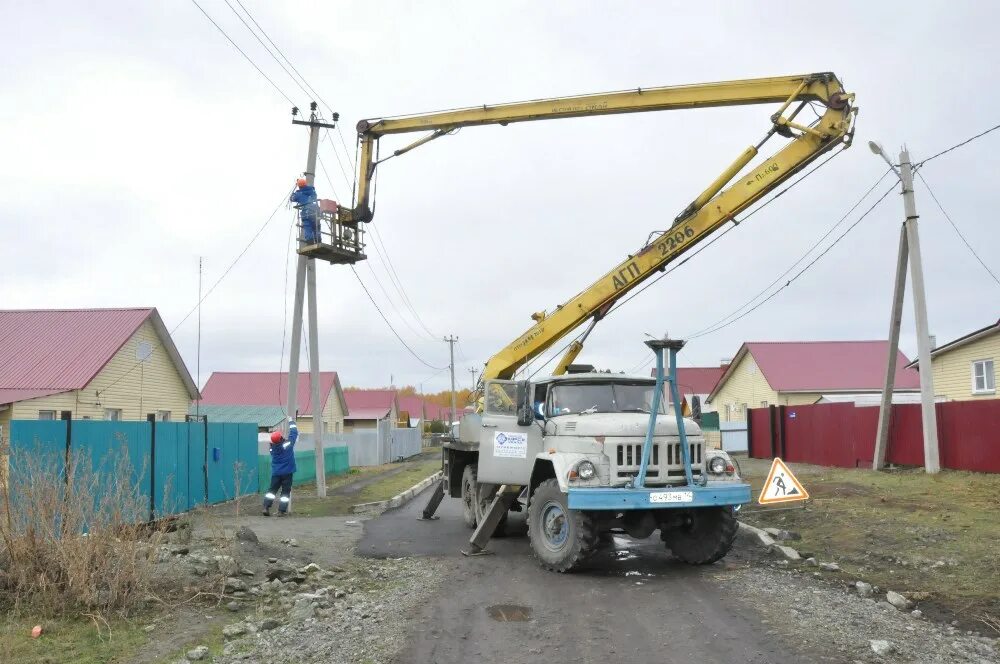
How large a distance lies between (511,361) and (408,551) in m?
4.01

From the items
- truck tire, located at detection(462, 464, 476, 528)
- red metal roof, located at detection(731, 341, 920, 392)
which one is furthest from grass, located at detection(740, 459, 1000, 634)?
red metal roof, located at detection(731, 341, 920, 392)

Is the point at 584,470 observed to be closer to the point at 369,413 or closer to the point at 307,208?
the point at 307,208

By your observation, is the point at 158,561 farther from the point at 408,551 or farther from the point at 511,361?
the point at 511,361

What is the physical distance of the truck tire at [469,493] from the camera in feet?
42.3

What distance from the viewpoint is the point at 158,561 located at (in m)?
8.31

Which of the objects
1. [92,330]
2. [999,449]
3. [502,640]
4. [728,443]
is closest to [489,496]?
[502,640]

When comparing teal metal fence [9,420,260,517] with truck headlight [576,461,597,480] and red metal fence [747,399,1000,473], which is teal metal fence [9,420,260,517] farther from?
red metal fence [747,399,1000,473]

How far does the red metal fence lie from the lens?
17.4m

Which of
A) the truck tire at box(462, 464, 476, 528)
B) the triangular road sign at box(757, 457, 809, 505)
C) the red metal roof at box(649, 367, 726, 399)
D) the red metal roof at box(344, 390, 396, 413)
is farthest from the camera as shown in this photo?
the red metal roof at box(344, 390, 396, 413)

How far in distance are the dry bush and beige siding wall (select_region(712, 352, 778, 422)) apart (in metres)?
36.9

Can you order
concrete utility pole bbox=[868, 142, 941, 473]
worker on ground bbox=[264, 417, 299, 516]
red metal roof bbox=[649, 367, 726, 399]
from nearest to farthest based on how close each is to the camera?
worker on ground bbox=[264, 417, 299, 516] → concrete utility pole bbox=[868, 142, 941, 473] → red metal roof bbox=[649, 367, 726, 399]

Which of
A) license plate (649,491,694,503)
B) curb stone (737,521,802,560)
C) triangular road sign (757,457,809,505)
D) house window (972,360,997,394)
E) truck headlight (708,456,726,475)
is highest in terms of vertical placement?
house window (972,360,997,394)

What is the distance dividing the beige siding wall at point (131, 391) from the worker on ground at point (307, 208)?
31.0 feet

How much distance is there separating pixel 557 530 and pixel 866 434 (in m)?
16.5
